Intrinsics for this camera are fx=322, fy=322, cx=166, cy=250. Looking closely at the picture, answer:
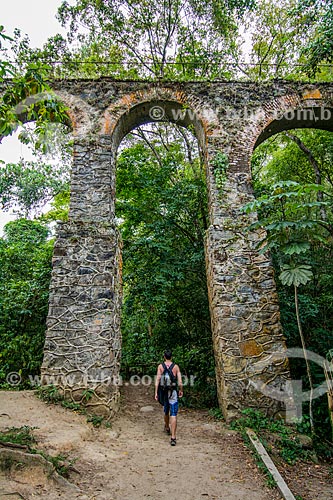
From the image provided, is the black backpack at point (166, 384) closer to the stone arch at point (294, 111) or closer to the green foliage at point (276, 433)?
the green foliage at point (276, 433)

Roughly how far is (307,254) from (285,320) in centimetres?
183

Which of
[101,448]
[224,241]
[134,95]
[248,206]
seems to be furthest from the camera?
[134,95]

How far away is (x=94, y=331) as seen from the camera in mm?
5199

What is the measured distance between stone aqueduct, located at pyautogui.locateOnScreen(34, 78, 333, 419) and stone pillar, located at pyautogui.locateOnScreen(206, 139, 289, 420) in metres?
0.02

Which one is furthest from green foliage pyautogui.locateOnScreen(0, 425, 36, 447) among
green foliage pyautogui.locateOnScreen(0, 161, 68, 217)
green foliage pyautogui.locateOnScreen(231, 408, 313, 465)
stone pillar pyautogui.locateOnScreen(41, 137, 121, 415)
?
green foliage pyautogui.locateOnScreen(0, 161, 68, 217)

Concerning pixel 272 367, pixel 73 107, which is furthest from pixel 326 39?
pixel 272 367

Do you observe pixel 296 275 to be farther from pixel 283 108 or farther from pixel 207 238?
pixel 283 108

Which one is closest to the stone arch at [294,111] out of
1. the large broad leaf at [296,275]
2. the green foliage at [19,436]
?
the large broad leaf at [296,275]

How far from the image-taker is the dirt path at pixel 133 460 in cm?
298

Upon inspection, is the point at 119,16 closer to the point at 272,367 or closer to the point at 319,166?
the point at 319,166

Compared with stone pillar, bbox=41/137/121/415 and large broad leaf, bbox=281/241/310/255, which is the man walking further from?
large broad leaf, bbox=281/241/310/255

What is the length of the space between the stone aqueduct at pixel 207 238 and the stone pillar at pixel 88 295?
16 mm

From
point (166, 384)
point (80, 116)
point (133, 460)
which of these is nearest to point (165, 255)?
point (166, 384)

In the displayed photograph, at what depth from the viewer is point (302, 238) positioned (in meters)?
6.11
